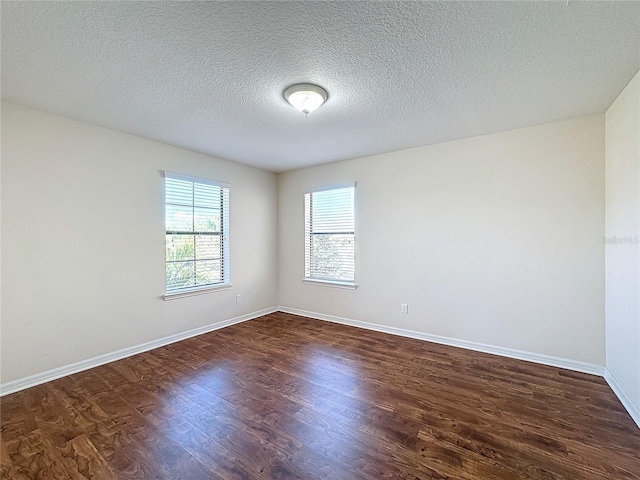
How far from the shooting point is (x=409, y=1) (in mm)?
1450

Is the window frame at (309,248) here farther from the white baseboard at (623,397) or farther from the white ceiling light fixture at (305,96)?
the white baseboard at (623,397)

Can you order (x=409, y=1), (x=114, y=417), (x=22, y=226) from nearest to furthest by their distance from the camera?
(x=409, y=1) → (x=114, y=417) → (x=22, y=226)

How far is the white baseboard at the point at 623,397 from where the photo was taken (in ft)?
6.66

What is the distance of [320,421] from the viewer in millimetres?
2053

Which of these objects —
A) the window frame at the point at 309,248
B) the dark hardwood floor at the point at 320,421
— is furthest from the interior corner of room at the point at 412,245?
the dark hardwood floor at the point at 320,421

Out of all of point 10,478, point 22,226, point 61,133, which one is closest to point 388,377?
point 10,478

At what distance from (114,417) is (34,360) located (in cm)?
124

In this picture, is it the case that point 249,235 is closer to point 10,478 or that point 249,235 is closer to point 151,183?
point 151,183

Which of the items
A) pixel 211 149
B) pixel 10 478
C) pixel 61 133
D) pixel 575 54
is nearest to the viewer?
pixel 10 478

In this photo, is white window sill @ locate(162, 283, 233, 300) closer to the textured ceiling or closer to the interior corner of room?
the interior corner of room

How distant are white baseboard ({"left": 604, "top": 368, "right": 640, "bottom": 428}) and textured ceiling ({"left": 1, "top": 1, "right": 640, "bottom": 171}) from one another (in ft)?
7.97

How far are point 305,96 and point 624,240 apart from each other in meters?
2.85

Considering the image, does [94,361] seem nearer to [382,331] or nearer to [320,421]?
[320,421]

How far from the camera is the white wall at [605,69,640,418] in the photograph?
2104mm
